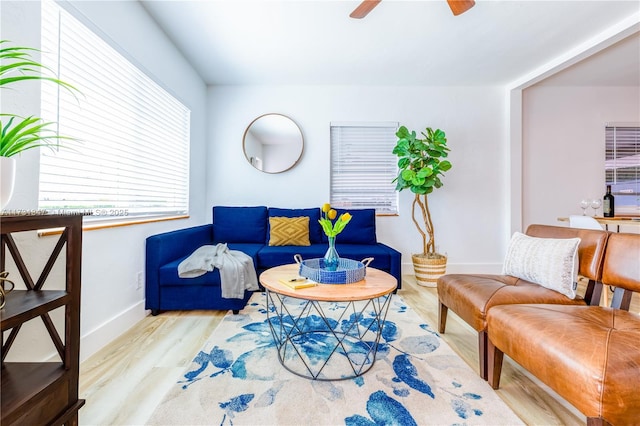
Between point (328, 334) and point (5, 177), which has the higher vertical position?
point (5, 177)

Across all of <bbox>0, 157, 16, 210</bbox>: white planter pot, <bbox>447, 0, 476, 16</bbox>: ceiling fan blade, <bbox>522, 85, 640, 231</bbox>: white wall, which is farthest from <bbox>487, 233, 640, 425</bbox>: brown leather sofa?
<bbox>522, 85, 640, 231</bbox>: white wall

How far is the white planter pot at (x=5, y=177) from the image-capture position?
90 cm

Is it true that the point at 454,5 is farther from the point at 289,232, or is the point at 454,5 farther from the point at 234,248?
the point at 234,248

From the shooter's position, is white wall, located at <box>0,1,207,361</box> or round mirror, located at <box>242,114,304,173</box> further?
round mirror, located at <box>242,114,304,173</box>

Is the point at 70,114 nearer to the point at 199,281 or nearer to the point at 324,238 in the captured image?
the point at 199,281

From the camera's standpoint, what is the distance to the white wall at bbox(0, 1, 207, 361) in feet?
4.29

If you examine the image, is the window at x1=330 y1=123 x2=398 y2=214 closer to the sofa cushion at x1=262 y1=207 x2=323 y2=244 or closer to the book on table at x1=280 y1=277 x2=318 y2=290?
the sofa cushion at x1=262 y1=207 x2=323 y2=244

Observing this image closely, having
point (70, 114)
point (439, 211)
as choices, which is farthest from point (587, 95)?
point (70, 114)

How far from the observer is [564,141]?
384cm

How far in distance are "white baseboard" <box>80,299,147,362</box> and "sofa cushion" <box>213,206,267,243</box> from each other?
1.26 m

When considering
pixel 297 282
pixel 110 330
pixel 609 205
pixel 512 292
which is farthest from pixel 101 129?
pixel 609 205

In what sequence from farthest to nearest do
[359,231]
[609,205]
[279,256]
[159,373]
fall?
1. [359,231]
2. [609,205]
3. [279,256]
4. [159,373]

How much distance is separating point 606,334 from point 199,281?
2482mm

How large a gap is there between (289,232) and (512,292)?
223 cm
